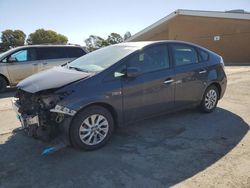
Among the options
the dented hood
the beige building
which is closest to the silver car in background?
the dented hood

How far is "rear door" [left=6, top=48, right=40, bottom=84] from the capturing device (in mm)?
9742

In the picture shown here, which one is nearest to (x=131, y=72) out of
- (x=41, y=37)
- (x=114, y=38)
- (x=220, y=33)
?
(x=220, y=33)

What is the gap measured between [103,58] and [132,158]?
1.92 m

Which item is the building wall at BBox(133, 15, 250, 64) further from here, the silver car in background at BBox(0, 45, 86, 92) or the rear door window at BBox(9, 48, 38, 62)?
the rear door window at BBox(9, 48, 38, 62)

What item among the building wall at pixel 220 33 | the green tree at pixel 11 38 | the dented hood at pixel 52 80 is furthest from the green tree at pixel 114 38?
the dented hood at pixel 52 80

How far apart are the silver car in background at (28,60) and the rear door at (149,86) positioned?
6440 mm

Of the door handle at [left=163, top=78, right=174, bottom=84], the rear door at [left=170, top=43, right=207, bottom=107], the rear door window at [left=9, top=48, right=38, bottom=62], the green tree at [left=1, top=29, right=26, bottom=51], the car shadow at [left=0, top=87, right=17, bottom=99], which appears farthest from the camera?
the green tree at [left=1, top=29, right=26, bottom=51]

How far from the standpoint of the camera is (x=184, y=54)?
17.8ft

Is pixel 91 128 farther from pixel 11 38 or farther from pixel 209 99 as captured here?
pixel 11 38

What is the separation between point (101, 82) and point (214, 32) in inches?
A: 846

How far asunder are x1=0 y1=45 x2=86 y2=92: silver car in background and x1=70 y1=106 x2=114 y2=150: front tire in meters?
6.70

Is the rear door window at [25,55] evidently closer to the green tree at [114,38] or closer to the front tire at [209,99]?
the front tire at [209,99]

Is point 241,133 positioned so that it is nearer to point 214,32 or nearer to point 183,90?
point 183,90

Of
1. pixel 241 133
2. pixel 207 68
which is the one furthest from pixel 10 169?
pixel 207 68
